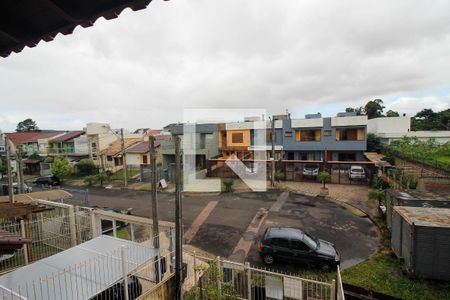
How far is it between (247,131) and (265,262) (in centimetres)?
2141

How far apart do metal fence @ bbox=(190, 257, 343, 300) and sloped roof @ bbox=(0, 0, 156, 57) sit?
605cm

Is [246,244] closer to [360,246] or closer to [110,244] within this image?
[360,246]

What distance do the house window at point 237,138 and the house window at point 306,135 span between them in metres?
6.58

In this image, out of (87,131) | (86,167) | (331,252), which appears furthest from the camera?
(87,131)

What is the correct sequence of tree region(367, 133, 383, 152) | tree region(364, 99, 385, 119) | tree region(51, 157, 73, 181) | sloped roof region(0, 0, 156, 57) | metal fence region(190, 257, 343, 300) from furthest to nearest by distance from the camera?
tree region(364, 99, 385, 119) → tree region(367, 133, 383, 152) → tree region(51, 157, 73, 181) → metal fence region(190, 257, 343, 300) → sloped roof region(0, 0, 156, 57)

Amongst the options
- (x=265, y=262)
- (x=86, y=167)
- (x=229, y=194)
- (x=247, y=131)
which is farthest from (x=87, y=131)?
(x=265, y=262)

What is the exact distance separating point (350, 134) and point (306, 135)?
4.69 m

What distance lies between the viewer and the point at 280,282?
642 centimetres

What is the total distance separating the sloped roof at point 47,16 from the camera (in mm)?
2764

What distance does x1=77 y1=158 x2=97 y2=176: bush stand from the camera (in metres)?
32.2

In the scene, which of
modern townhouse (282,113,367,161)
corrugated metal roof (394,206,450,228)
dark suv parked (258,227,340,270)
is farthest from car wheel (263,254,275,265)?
modern townhouse (282,113,367,161)

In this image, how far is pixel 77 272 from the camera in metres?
6.01

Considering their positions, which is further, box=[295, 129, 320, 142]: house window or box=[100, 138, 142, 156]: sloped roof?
box=[100, 138, 142, 156]: sloped roof

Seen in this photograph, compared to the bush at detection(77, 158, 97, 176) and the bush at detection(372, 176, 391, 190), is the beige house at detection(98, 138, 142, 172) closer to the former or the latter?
the bush at detection(77, 158, 97, 176)
